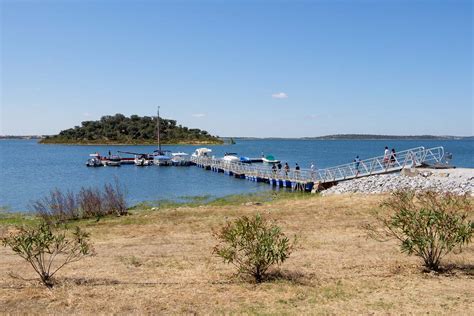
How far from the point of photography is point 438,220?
30.4 ft

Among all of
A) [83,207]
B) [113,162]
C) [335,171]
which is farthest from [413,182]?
[113,162]

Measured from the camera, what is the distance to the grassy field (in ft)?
24.7

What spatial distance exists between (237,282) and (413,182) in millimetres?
20241

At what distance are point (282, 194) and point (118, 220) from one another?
1623cm

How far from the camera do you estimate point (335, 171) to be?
115ft

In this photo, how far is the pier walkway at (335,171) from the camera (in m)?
31.3

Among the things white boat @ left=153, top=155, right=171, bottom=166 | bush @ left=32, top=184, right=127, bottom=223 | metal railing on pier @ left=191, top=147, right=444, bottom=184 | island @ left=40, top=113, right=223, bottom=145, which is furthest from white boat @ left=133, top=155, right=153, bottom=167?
island @ left=40, top=113, right=223, bottom=145

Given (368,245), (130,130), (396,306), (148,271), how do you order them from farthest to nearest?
(130,130) → (368,245) → (148,271) → (396,306)

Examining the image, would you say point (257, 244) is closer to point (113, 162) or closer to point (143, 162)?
point (143, 162)

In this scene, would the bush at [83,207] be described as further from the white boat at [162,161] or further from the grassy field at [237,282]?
the white boat at [162,161]

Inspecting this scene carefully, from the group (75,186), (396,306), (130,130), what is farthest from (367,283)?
(130,130)

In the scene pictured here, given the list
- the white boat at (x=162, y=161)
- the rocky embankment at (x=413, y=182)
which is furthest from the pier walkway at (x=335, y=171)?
the white boat at (x=162, y=161)

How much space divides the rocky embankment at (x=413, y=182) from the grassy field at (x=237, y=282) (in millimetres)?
12144

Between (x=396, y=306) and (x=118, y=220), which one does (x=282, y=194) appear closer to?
(x=118, y=220)
